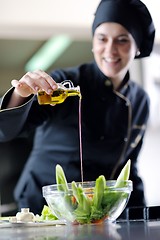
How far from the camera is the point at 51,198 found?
116 cm

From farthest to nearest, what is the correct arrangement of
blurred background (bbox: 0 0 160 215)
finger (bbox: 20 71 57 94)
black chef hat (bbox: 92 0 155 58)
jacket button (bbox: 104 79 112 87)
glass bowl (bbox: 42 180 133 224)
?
blurred background (bbox: 0 0 160 215)
jacket button (bbox: 104 79 112 87)
black chef hat (bbox: 92 0 155 58)
finger (bbox: 20 71 57 94)
glass bowl (bbox: 42 180 133 224)

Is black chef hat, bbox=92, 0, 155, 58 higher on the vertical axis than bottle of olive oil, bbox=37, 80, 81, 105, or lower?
higher

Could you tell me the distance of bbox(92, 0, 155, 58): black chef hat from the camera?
79.8 inches

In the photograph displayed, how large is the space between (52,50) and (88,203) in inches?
123

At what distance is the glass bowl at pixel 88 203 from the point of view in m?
1.11

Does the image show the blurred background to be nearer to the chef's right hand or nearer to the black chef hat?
the black chef hat

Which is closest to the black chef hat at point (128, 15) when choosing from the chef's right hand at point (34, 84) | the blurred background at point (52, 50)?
the chef's right hand at point (34, 84)

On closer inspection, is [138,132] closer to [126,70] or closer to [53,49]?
[126,70]

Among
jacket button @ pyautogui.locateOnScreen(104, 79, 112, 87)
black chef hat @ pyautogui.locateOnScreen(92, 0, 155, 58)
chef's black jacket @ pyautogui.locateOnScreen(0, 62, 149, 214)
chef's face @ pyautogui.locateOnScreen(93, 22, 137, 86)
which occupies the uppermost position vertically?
black chef hat @ pyautogui.locateOnScreen(92, 0, 155, 58)

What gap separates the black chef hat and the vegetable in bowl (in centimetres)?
101

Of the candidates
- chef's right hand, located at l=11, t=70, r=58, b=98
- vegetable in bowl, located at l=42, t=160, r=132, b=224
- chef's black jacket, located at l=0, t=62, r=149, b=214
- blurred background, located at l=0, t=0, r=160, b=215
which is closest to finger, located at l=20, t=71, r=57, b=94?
chef's right hand, located at l=11, t=70, r=58, b=98

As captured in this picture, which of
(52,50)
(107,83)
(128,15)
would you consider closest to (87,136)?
(107,83)

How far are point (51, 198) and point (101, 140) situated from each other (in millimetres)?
956

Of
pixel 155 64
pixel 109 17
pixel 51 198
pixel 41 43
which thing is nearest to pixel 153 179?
pixel 155 64
